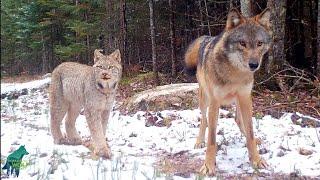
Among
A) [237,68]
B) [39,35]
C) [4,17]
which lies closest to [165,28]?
[237,68]

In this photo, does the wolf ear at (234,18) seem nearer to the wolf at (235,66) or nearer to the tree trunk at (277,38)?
the wolf at (235,66)

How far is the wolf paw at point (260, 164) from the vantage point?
152 inches

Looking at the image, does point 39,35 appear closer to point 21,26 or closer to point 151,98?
point 21,26

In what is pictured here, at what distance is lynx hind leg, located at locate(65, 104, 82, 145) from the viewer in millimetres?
3951

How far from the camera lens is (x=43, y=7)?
291 cm

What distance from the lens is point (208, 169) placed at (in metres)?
3.74

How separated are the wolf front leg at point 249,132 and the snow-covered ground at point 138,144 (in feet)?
0.26

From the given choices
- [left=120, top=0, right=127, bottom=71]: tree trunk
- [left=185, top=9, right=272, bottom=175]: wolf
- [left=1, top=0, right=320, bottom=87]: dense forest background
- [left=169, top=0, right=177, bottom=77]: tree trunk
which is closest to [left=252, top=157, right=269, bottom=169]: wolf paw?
[left=185, top=9, right=272, bottom=175]: wolf

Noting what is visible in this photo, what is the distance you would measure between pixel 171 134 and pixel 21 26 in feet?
9.09

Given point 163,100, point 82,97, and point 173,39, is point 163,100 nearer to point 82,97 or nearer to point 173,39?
point 82,97

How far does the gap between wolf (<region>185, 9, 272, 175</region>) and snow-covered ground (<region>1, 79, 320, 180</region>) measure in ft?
0.74

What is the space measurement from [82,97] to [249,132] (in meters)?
1.58

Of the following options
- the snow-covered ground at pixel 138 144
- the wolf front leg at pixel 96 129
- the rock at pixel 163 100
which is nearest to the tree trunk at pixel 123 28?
the rock at pixel 163 100

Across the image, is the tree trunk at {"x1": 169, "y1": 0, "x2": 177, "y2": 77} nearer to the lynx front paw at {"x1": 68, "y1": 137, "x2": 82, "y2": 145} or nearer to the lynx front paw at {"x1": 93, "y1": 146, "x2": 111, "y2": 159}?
the lynx front paw at {"x1": 68, "y1": 137, "x2": 82, "y2": 145}
